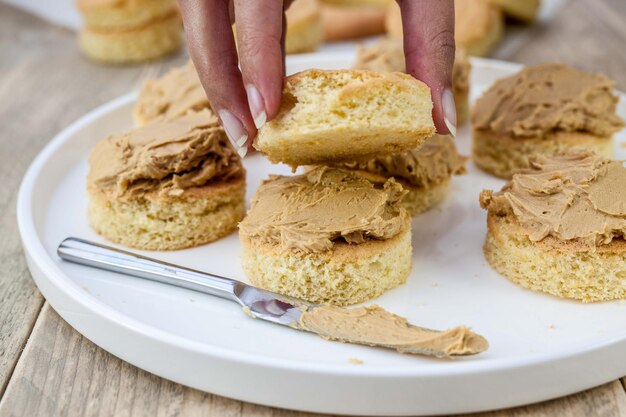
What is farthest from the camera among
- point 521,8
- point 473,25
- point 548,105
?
point 521,8

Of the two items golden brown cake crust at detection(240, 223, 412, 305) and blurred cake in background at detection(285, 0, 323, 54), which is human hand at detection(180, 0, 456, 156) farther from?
blurred cake in background at detection(285, 0, 323, 54)

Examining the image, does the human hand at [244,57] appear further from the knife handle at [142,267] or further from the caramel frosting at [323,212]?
the knife handle at [142,267]

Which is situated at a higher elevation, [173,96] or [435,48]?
[435,48]

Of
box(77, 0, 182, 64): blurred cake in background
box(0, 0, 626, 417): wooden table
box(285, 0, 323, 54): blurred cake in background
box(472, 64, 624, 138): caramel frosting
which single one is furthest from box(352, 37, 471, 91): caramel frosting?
box(77, 0, 182, 64): blurred cake in background

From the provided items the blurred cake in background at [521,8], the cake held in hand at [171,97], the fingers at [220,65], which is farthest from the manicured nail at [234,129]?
the blurred cake in background at [521,8]

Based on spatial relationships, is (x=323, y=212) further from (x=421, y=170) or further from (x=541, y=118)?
(x=541, y=118)

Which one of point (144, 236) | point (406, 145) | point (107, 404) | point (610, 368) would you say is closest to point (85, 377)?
point (107, 404)

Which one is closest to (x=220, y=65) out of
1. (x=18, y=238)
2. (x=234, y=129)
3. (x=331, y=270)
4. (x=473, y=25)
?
(x=234, y=129)
